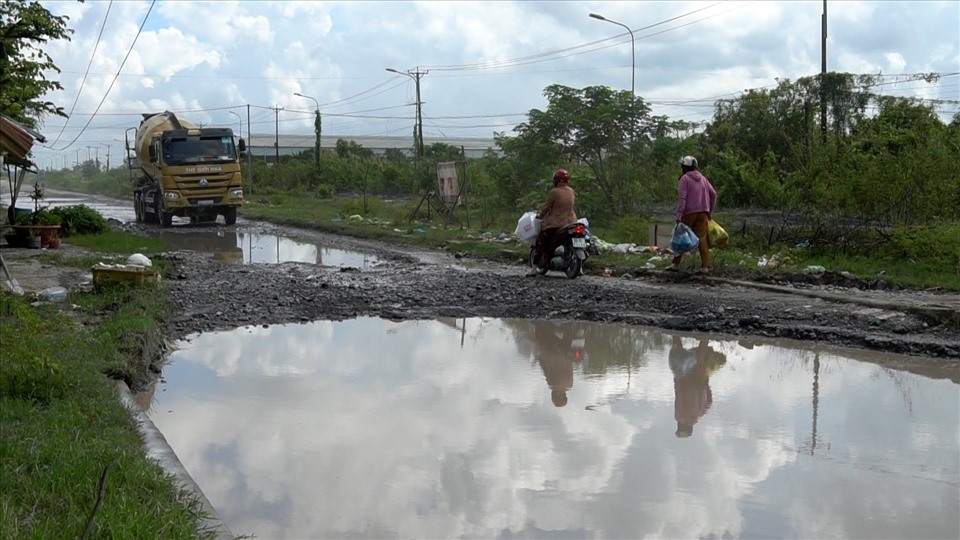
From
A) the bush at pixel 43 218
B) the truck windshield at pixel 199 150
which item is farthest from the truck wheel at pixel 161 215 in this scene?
the bush at pixel 43 218

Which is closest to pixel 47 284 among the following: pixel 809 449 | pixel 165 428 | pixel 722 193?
pixel 165 428

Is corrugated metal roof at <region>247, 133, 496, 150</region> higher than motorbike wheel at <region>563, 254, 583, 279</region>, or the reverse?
corrugated metal roof at <region>247, 133, 496, 150</region>

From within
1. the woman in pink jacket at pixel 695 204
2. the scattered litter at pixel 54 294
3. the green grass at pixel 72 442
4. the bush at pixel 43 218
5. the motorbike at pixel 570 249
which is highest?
the woman in pink jacket at pixel 695 204

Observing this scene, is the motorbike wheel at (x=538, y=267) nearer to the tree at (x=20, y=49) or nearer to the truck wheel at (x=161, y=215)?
the tree at (x=20, y=49)

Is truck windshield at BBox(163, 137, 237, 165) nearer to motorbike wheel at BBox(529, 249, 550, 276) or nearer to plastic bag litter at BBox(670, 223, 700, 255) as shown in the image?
motorbike wheel at BBox(529, 249, 550, 276)

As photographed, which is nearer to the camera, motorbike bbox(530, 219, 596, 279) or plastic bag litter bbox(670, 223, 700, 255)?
plastic bag litter bbox(670, 223, 700, 255)

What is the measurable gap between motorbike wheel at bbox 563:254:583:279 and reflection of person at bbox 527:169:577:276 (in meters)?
0.38

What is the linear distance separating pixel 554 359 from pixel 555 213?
5444 millimetres

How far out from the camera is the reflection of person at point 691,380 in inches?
267

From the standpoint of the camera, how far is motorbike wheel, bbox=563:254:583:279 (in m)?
13.9

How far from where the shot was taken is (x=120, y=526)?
3875mm

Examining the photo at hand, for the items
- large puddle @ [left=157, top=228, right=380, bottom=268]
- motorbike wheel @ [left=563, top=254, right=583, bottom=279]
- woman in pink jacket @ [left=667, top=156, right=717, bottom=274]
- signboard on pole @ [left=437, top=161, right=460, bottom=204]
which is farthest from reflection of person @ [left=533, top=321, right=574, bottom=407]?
signboard on pole @ [left=437, top=161, right=460, bottom=204]

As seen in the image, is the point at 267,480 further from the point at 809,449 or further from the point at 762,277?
the point at 762,277

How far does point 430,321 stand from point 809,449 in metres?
5.64
